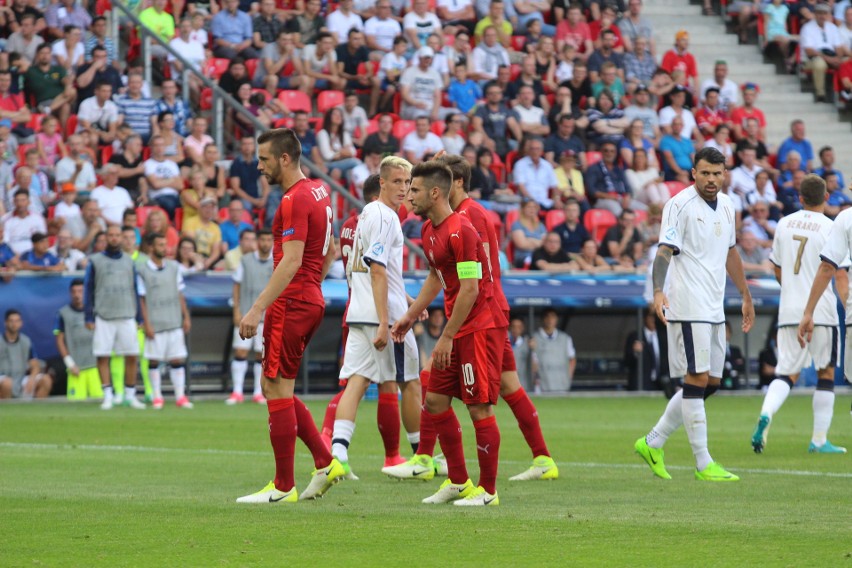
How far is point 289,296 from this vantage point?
30.6ft

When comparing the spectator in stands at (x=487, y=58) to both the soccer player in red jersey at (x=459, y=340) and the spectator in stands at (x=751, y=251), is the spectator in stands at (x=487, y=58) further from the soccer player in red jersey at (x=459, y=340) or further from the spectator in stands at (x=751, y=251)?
the soccer player in red jersey at (x=459, y=340)

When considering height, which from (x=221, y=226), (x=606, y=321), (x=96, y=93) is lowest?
(x=606, y=321)

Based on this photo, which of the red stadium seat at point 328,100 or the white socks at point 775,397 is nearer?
the white socks at point 775,397

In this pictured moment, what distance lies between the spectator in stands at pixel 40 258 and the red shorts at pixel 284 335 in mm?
12321

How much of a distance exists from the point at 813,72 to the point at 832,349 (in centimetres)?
1863

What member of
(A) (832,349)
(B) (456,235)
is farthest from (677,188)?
(B) (456,235)

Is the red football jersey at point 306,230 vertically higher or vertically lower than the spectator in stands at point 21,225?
higher

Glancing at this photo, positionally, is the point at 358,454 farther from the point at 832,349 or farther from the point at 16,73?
the point at 16,73

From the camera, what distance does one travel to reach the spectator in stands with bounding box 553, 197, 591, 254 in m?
24.0

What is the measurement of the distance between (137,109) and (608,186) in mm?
8011

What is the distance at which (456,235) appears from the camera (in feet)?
29.6

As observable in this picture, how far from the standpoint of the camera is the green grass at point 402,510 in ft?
23.3

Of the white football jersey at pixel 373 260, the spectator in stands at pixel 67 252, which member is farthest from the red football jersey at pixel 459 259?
the spectator in stands at pixel 67 252

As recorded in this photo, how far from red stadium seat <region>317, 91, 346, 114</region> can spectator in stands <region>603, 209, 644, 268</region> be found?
525cm
